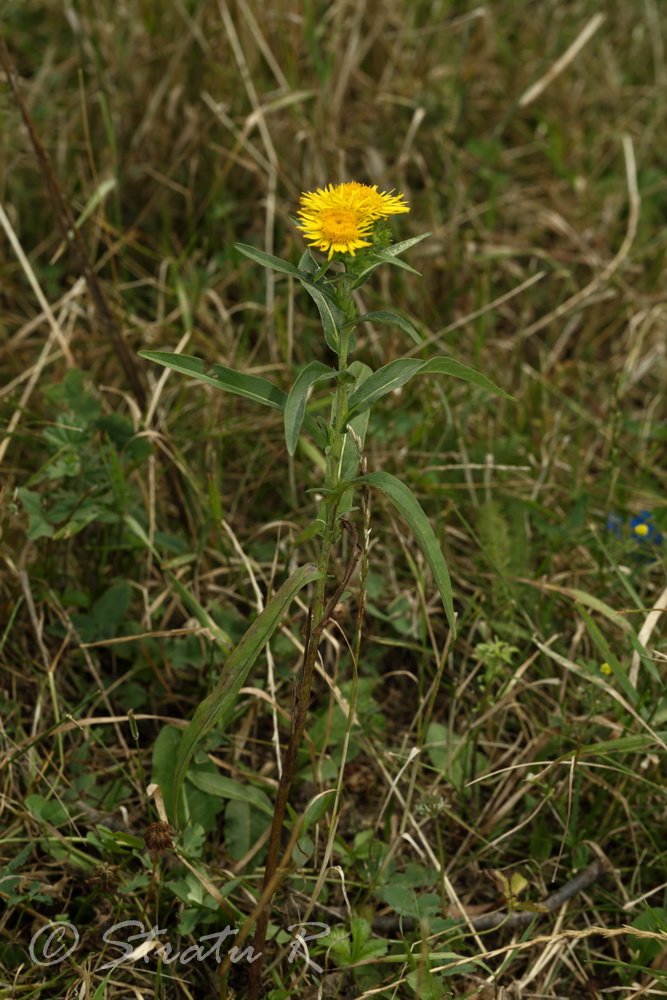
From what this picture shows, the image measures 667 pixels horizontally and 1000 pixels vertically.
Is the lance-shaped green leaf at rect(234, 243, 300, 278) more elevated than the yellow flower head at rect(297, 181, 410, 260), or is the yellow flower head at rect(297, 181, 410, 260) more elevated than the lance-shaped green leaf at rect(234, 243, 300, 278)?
the yellow flower head at rect(297, 181, 410, 260)

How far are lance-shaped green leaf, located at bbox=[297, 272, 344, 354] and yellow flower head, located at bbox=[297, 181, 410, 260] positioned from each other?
5 cm

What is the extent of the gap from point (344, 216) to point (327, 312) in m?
0.12

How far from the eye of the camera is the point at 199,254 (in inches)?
101

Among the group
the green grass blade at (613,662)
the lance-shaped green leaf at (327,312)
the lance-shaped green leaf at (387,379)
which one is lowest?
the green grass blade at (613,662)

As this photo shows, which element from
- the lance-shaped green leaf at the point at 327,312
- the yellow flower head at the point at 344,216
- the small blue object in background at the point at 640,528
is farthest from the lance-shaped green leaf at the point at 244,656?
the small blue object in background at the point at 640,528

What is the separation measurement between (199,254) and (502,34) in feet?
4.68

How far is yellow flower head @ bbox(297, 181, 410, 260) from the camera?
1091 millimetres

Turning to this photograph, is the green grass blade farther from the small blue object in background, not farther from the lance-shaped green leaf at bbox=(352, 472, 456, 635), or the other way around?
the lance-shaped green leaf at bbox=(352, 472, 456, 635)

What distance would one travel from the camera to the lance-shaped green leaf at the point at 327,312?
1.15m

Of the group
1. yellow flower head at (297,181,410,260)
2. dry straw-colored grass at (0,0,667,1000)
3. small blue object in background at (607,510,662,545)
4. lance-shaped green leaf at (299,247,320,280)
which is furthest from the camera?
small blue object in background at (607,510,662,545)

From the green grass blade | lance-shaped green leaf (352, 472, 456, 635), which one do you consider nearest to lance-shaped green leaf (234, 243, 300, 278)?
lance-shaped green leaf (352, 472, 456, 635)

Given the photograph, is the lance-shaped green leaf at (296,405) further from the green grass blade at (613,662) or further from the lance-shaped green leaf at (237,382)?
the green grass blade at (613,662)

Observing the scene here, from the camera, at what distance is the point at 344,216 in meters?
1.10

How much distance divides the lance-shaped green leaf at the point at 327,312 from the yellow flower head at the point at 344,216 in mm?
54
